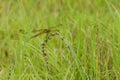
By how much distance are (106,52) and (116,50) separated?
2.2 inches

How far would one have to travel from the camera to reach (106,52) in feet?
6.93

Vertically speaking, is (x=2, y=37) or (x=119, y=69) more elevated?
(x=2, y=37)

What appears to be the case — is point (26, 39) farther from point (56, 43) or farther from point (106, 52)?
point (106, 52)

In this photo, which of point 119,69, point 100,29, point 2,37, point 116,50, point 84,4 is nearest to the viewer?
point 119,69

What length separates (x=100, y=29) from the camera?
2262 mm

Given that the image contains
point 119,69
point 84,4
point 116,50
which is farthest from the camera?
point 84,4

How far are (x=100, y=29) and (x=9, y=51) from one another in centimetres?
59

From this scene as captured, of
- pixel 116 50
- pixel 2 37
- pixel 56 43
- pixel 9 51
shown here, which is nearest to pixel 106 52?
pixel 116 50

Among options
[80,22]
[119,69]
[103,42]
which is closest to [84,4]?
[80,22]

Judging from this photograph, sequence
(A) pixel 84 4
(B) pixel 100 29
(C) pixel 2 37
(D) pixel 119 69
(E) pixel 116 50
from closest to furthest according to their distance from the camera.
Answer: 1. (D) pixel 119 69
2. (E) pixel 116 50
3. (B) pixel 100 29
4. (C) pixel 2 37
5. (A) pixel 84 4

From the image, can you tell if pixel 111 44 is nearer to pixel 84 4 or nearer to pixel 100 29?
pixel 100 29

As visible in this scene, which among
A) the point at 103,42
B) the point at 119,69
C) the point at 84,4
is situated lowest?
the point at 119,69

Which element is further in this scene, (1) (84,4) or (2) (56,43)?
(1) (84,4)

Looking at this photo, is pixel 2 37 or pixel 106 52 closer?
pixel 106 52
